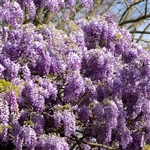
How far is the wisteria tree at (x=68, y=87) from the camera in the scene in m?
8.78

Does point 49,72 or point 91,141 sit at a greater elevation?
point 49,72

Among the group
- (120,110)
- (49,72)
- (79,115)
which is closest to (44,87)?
(49,72)

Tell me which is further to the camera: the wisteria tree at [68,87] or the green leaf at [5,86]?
the wisteria tree at [68,87]

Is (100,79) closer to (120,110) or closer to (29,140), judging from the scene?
(120,110)

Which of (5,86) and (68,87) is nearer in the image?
(5,86)

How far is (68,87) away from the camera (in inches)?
360

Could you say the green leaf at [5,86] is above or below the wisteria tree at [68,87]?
below

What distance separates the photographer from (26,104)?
9.10 meters

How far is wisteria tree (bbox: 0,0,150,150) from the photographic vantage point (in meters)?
8.78

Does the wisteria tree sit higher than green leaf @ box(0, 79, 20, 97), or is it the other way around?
the wisteria tree

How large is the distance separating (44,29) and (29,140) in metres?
2.41

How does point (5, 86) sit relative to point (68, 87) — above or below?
below

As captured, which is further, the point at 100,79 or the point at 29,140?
the point at 100,79

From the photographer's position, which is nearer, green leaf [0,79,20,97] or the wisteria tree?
green leaf [0,79,20,97]
